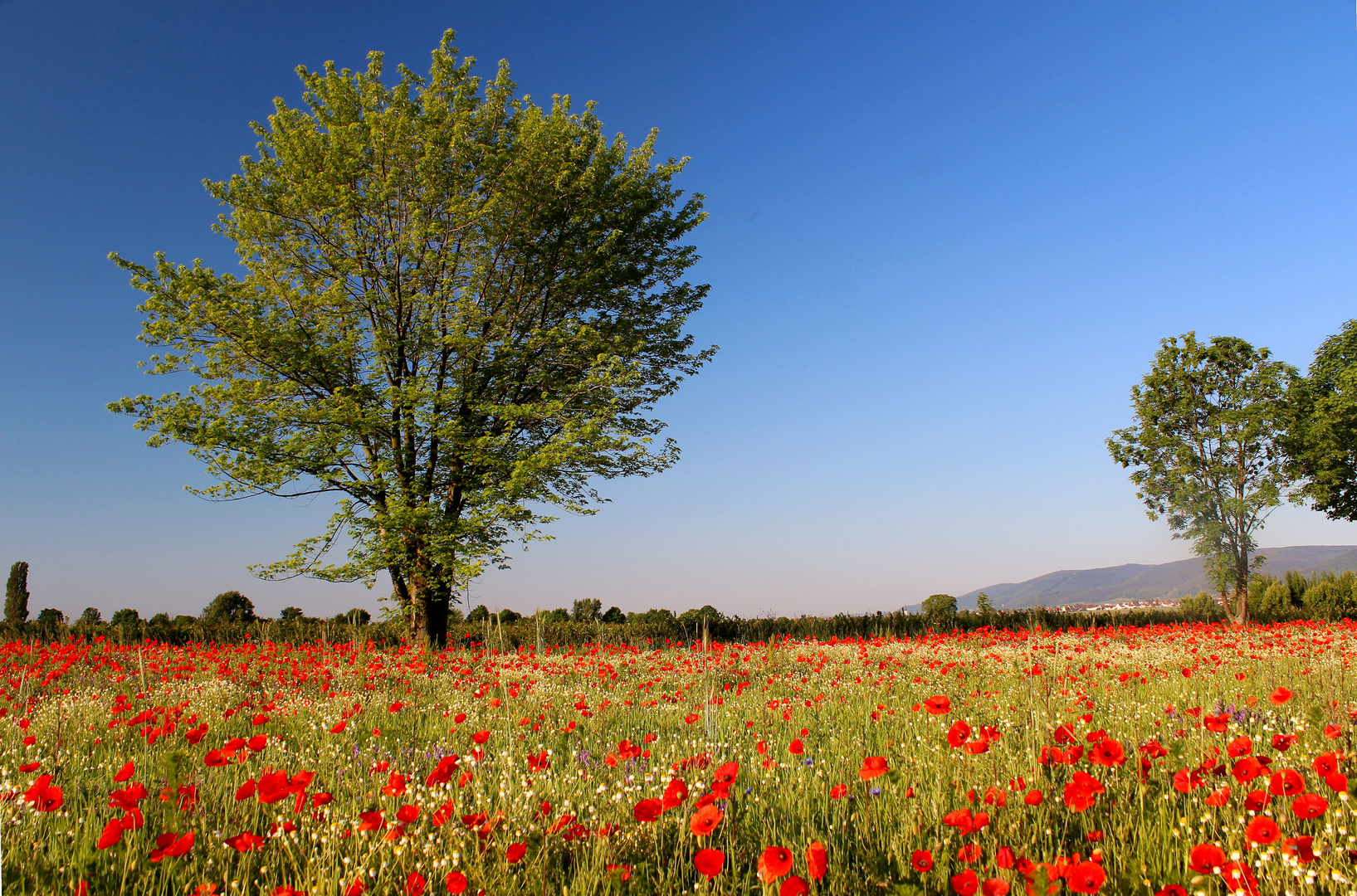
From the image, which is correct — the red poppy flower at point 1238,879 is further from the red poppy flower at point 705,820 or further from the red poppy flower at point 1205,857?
the red poppy flower at point 705,820

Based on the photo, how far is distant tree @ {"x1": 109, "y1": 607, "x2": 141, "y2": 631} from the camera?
17.4m

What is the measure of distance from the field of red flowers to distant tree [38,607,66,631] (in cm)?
1239

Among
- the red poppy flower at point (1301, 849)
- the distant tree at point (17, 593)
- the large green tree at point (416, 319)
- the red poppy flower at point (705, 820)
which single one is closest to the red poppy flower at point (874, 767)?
the red poppy flower at point (705, 820)

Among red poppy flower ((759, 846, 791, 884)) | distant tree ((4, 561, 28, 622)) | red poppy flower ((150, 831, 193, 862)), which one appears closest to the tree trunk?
red poppy flower ((150, 831, 193, 862))

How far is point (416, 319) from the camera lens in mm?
15633

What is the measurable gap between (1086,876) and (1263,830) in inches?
23.4

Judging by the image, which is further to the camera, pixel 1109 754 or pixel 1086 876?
pixel 1109 754

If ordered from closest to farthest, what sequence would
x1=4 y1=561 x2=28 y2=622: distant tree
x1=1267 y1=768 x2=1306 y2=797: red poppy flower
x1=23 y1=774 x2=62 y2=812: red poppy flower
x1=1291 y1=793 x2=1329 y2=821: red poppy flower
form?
x1=1291 y1=793 x2=1329 y2=821: red poppy flower < x1=1267 y1=768 x2=1306 y2=797: red poppy flower < x1=23 y1=774 x2=62 y2=812: red poppy flower < x1=4 y1=561 x2=28 y2=622: distant tree

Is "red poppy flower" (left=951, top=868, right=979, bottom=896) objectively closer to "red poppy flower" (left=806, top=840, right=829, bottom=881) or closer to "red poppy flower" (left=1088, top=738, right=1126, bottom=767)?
"red poppy flower" (left=806, top=840, right=829, bottom=881)

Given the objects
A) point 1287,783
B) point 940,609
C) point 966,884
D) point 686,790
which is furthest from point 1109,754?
point 940,609

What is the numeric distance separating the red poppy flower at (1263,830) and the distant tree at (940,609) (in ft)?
67.2

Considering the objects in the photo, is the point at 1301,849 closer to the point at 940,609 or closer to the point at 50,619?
the point at 940,609

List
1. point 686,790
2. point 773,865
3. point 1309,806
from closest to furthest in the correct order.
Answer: point 773,865, point 1309,806, point 686,790

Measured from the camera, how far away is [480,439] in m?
13.4
